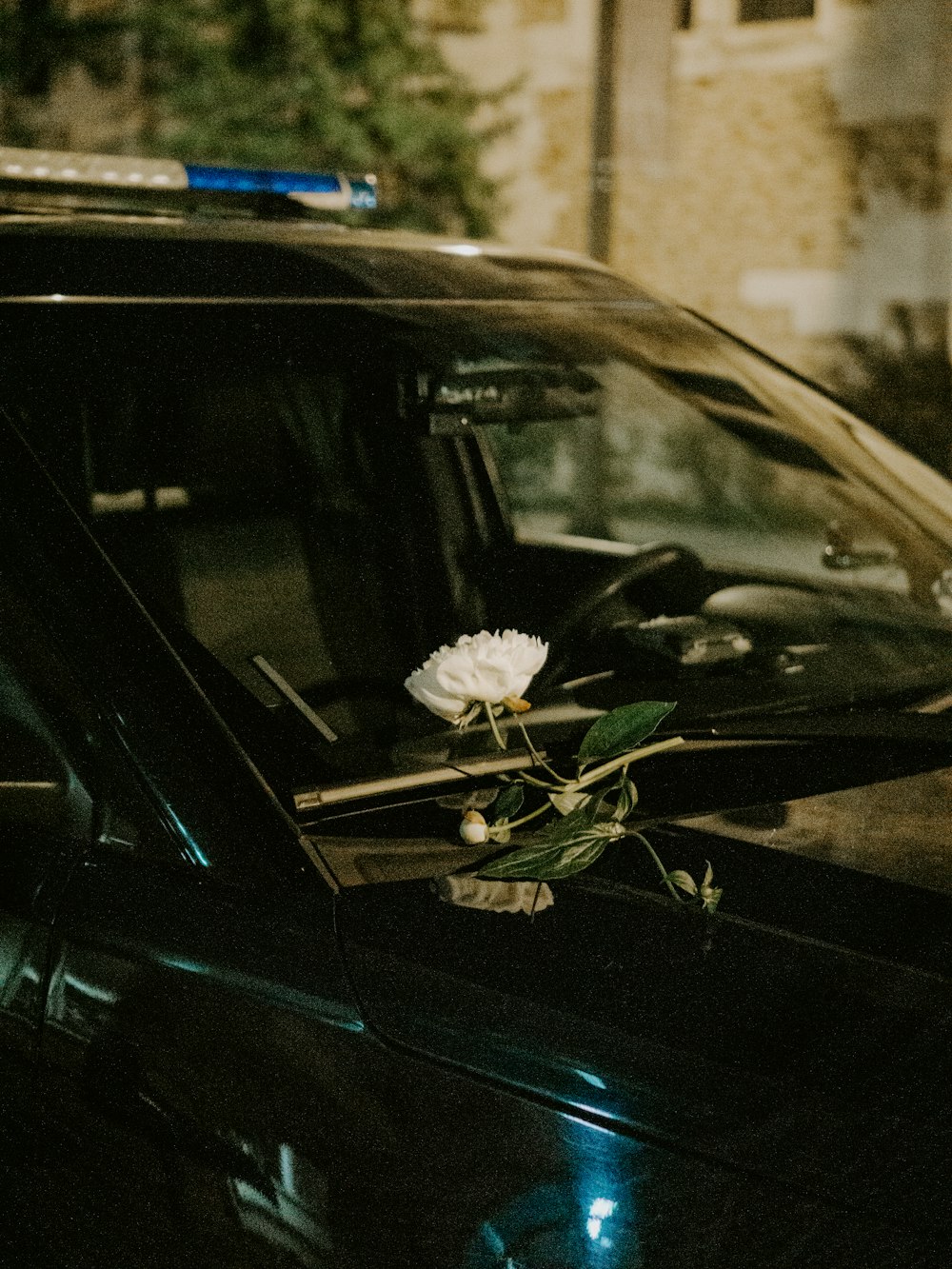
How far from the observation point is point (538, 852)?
1.55 m

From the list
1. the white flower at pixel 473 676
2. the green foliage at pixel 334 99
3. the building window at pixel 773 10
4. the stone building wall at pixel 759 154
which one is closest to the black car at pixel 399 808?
the white flower at pixel 473 676

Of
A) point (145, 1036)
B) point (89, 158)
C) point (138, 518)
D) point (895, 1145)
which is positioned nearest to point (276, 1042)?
point (145, 1036)

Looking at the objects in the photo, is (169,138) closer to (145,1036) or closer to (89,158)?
(89,158)

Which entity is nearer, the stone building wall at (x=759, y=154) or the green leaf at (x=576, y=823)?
Answer: the green leaf at (x=576, y=823)

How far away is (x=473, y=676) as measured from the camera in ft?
5.28

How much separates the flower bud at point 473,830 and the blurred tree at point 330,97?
8.70 meters

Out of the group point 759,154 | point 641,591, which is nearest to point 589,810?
point 641,591

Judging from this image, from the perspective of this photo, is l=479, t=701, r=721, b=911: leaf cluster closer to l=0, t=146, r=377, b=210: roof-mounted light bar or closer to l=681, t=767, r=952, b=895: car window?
l=681, t=767, r=952, b=895: car window

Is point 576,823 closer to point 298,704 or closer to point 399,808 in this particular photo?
point 399,808

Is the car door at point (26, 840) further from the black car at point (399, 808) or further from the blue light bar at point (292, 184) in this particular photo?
the blue light bar at point (292, 184)

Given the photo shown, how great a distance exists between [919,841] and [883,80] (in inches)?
320

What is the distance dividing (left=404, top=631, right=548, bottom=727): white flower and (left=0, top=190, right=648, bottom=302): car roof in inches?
29.6

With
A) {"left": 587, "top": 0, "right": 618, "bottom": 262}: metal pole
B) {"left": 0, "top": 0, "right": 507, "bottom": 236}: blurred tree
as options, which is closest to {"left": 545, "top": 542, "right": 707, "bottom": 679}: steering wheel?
{"left": 587, "top": 0, "right": 618, "bottom": 262}: metal pole

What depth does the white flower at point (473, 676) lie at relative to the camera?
1.61 meters
